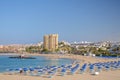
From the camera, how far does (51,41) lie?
127 metres

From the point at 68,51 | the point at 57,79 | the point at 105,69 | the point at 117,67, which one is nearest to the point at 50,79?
the point at 57,79

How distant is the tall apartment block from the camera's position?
4946 inches

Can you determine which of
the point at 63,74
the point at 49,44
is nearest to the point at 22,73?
the point at 63,74

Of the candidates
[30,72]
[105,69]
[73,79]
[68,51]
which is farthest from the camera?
[68,51]

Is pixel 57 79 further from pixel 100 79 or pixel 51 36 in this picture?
pixel 51 36

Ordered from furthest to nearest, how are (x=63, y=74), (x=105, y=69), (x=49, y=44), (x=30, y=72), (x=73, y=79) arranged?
1. (x=49, y=44)
2. (x=105, y=69)
3. (x=30, y=72)
4. (x=63, y=74)
5. (x=73, y=79)

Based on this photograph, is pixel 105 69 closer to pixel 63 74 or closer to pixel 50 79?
pixel 63 74

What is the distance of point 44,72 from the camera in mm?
19109

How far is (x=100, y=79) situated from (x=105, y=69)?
22.8 ft

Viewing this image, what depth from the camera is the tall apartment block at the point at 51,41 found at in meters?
126

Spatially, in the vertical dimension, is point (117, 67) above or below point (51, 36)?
below

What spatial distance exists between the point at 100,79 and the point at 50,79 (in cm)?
289

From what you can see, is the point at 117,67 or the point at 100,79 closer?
the point at 100,79

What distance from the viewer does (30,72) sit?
64.3 feet
